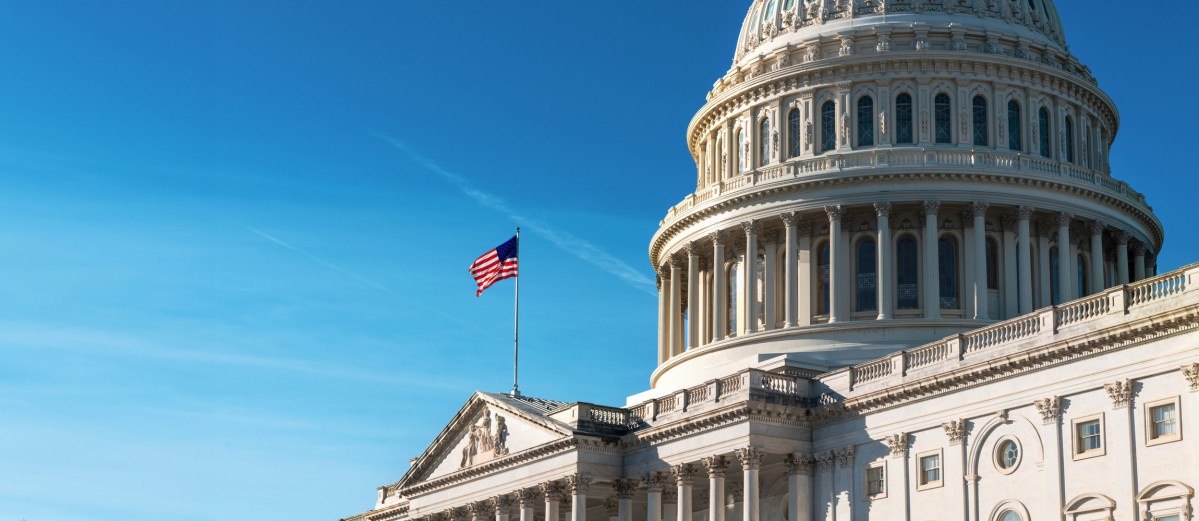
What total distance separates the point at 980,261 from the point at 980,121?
Answer: 7.62m

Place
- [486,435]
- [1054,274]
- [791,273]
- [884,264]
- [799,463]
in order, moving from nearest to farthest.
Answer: [799,463] → [486,435] → [884,264] → [1054,274] → [791,273]

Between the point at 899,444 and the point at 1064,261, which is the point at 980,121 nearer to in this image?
the point at 1064,261

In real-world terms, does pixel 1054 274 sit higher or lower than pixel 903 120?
lower

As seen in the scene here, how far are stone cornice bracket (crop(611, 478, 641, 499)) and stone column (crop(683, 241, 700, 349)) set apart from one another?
15325 millimetres

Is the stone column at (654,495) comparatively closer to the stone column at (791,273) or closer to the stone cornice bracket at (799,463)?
the stone cornice bracket at (799,463)

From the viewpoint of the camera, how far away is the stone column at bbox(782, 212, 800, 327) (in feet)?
247

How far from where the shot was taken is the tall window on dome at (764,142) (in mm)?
80562

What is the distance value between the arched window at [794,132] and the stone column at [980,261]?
931cm

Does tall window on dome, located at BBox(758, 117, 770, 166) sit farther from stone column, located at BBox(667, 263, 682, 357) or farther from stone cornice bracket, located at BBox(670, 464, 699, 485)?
stone cornice bracket, located at BBox(670, 464, 699, 485)

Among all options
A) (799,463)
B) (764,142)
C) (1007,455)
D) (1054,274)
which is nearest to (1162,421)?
(1007,455)

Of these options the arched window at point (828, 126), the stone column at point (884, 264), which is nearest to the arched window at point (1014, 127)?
the stone column at point (884, 264)

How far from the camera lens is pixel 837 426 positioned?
60.0m

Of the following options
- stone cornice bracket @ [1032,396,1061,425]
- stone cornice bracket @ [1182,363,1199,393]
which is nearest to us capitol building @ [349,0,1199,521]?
stone cornice bracket @ [1032,396,1061,425]

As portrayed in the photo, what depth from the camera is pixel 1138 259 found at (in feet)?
257
